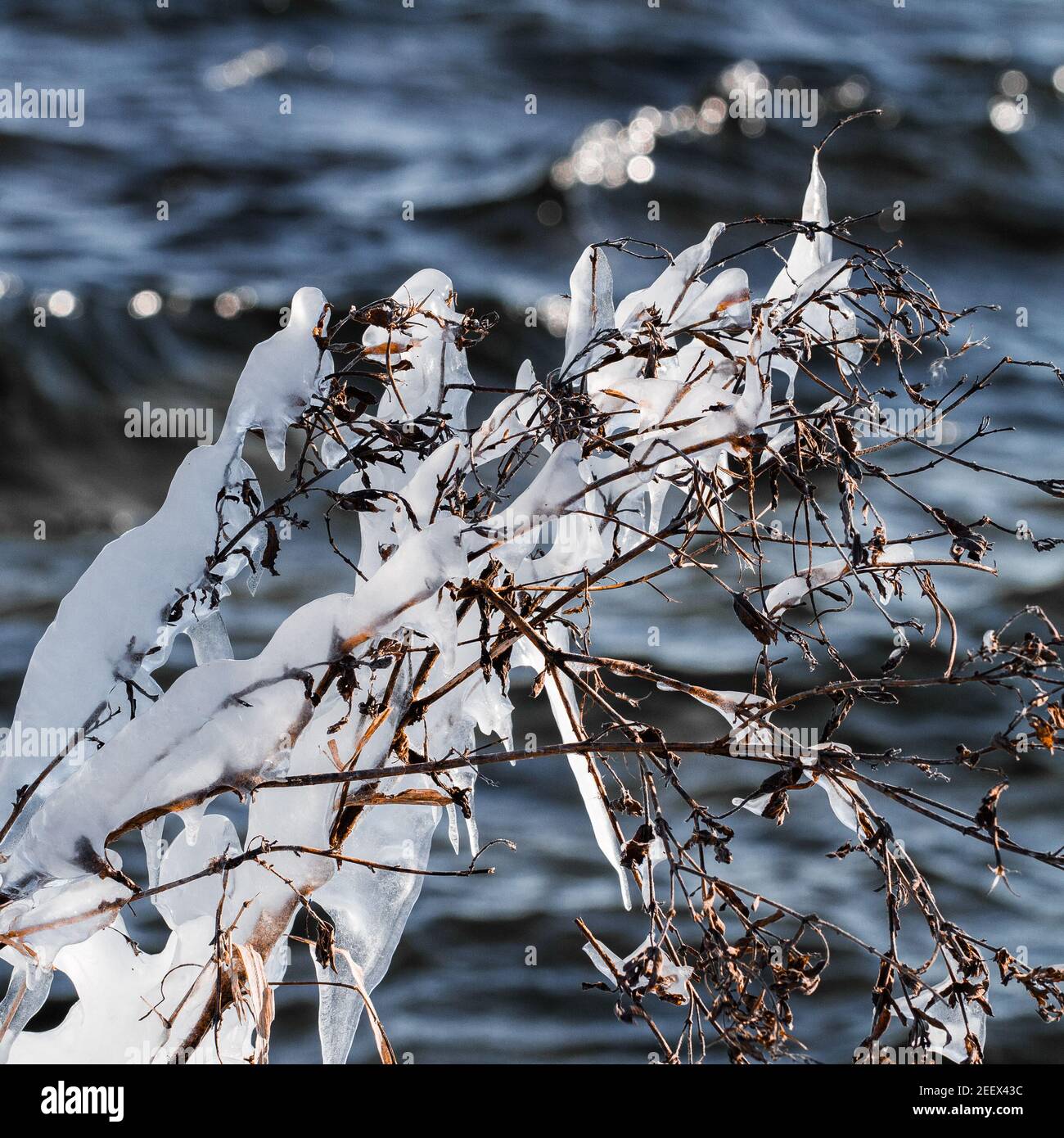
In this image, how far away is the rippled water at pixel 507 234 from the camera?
7840 mm

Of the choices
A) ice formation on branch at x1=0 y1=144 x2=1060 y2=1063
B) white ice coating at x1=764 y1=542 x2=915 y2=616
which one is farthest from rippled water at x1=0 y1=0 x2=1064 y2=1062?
white ice coating at x1=764 y1=542 x2=915 y2=616

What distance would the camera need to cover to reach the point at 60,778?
1809 millimetres

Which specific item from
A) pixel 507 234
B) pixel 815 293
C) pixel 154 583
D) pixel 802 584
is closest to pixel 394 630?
pixel 154 583

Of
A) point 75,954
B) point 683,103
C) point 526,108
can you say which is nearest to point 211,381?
point 526,108

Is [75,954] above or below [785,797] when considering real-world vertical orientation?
below

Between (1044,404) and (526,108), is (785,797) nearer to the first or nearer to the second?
(1044,404)

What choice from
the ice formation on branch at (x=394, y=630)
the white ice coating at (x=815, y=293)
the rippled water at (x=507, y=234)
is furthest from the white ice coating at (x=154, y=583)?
the rippled water at (x=507, y=234)

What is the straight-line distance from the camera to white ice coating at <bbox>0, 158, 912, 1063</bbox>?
5.53 ft

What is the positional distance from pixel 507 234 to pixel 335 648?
13.2 m

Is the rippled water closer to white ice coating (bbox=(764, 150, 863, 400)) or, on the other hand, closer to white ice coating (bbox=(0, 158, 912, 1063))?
white ice coating (bbox=(0, 158, 912, 1063))

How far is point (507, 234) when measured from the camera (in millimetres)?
14406

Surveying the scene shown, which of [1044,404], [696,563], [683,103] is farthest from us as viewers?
[683,103]

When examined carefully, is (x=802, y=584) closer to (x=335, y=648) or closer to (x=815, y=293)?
(x=815, y=293)
